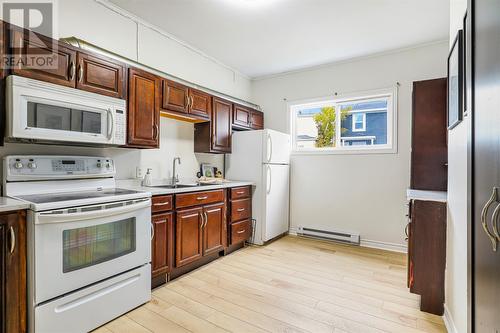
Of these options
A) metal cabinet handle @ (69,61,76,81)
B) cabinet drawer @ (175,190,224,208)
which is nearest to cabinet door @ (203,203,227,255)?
cabinet drawer @ (175,190,224,208)

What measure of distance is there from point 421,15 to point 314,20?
109 cm

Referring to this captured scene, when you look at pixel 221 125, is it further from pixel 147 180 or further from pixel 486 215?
pixel 486 215

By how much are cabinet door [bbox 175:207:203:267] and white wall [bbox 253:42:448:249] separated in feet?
6.24

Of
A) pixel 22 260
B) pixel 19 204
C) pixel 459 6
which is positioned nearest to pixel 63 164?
pixel 19 204

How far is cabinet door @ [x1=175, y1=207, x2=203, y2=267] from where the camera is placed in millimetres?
2580

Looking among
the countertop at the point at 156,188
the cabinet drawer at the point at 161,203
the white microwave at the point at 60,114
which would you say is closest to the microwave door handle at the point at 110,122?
the white microwave at the point at 60,114

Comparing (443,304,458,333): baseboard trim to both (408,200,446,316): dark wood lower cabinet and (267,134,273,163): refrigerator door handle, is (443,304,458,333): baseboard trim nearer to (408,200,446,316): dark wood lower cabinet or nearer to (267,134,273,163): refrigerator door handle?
(408,200,446,316): dark wood lower cabinet

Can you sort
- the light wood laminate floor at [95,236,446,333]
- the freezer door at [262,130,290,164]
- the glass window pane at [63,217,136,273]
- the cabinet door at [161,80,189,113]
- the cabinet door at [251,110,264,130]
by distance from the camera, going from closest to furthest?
the glass window pane at [63,217,136,273]
the light wood laminate floor at [95,236,446,333]
the cabinet door at [161,80,189,113]
the freezer door at [262,130,290,164]
the cabinet door at [251,110,264,130]

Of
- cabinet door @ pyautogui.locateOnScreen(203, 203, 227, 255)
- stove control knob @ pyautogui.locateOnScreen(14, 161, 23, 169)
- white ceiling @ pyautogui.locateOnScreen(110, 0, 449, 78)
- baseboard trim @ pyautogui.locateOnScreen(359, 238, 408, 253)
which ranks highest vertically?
white ceiling @ pyautogui.locateOnScreen(110, 0, 449, 78)

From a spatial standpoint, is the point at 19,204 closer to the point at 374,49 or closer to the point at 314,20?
the point at 314,20

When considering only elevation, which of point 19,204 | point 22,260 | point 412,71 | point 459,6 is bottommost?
point 22,260

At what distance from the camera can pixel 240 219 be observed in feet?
11.4

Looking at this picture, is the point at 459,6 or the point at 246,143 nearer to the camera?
the point at 459,6

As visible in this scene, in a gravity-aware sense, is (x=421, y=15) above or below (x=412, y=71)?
above
